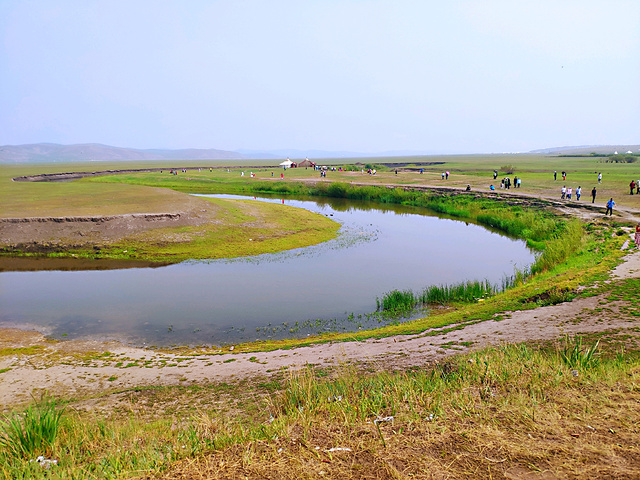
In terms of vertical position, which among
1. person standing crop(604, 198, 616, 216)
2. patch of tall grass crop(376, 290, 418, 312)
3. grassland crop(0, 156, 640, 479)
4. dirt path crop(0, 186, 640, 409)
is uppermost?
person standing crop(604, 198, 616, 216)

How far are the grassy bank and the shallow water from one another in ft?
26.1

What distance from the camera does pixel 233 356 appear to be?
12.8m

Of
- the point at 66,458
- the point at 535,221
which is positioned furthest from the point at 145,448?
the point at 535,221

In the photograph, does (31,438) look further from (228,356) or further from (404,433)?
(228,356)

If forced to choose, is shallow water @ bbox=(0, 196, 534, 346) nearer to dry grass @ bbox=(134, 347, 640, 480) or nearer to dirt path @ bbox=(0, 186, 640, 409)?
dirt path @ bbox=(0, 186, 640, 409)

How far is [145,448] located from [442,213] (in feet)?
152

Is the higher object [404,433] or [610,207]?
[610,207]

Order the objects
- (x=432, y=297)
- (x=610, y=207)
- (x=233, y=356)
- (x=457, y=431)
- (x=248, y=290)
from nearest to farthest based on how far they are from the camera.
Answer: (x=457, y=431), (x=233, y=356), (x=432, y=297), (x=248, y=290), (x=610, y=207)

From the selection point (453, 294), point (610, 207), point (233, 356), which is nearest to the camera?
point (233, 356)

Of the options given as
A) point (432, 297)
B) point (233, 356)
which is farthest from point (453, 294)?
point (233, 356)

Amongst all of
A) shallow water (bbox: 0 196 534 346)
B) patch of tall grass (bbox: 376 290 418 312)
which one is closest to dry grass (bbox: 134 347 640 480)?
shallow water (bbox: 0 196 534 346)

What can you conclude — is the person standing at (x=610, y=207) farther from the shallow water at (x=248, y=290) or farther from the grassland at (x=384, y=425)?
the grassland at (x=384, y=425)

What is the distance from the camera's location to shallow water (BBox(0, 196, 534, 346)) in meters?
16.3

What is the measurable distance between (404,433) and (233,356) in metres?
7.87
